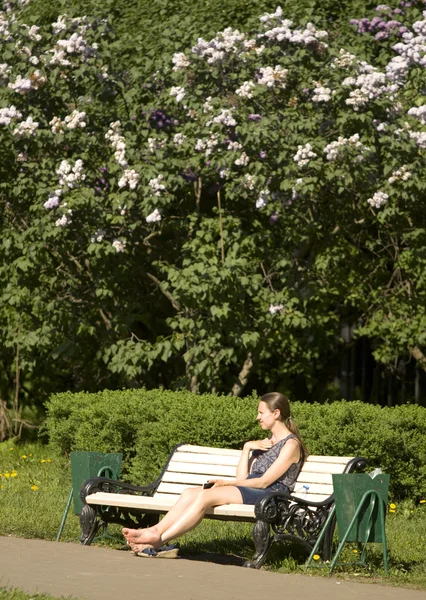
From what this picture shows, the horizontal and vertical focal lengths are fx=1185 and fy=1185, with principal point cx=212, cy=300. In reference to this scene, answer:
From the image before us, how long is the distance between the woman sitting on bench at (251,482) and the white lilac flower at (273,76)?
375 centimetres

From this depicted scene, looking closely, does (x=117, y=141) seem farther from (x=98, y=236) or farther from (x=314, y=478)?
(x=314, y=478)

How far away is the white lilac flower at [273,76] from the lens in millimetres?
10031

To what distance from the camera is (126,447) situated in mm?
10070

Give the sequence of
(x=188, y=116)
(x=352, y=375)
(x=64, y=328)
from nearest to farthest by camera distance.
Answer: (x=188, y=116) < (x=64, y=328) < (x=352, y=375)

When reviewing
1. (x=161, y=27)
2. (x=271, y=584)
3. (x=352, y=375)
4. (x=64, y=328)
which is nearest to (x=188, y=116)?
(x=161, y=27)

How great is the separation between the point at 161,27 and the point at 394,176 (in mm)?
3043

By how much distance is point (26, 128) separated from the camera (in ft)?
34.1

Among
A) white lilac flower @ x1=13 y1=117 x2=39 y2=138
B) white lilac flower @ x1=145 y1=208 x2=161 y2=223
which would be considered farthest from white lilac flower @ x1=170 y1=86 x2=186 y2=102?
white lilac flower @ x1=13 y1=117 x2=39 y2=138

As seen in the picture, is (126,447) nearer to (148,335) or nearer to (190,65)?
(148,335)

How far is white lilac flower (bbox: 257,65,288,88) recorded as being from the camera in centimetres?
1003

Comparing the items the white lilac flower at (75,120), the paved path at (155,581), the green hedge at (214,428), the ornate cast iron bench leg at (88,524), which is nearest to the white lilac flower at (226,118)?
the white lilac flower at (75,120)

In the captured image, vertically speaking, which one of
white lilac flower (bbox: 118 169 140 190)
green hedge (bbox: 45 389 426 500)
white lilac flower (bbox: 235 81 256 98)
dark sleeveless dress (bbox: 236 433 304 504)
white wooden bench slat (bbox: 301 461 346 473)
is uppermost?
white lilac flower (bbox: 235 81 256 98)

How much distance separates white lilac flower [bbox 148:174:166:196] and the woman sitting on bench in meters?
3.48

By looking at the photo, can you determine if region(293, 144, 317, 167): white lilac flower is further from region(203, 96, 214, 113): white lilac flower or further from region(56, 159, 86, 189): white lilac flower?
region(56, 159, 86, 189): white lilac flower
